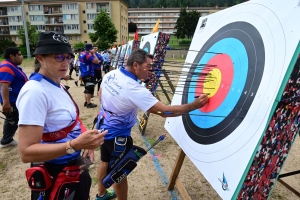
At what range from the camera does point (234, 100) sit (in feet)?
5.41

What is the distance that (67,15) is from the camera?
159 ft

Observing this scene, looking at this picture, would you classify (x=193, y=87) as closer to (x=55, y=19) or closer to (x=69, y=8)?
(x=69, y=8)

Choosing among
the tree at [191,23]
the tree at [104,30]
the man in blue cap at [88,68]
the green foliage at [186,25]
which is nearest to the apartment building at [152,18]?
the tree at [191,23]

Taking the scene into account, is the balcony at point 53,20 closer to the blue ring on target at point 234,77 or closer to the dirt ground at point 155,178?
the dirt ground at point 155,178

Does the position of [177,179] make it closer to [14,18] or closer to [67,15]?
[67,15]

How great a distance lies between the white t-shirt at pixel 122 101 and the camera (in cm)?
187

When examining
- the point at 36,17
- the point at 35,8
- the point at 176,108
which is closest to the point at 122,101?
the point at 176,108

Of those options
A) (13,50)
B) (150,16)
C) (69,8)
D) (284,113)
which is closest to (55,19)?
(69,8)

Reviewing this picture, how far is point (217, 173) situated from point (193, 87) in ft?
3.22

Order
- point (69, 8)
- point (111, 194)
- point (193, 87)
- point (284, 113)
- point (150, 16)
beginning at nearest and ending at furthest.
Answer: point (284, 113) < point (193, 87) < point (111, 194) < point (69, 8) < point (150, 16)

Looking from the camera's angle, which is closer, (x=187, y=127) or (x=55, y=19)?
(x=187, y=127)

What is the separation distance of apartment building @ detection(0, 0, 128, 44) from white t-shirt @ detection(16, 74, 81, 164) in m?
47.0

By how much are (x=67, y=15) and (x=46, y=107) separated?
177 feet

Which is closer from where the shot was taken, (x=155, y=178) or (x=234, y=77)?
(x=234, y=77)
